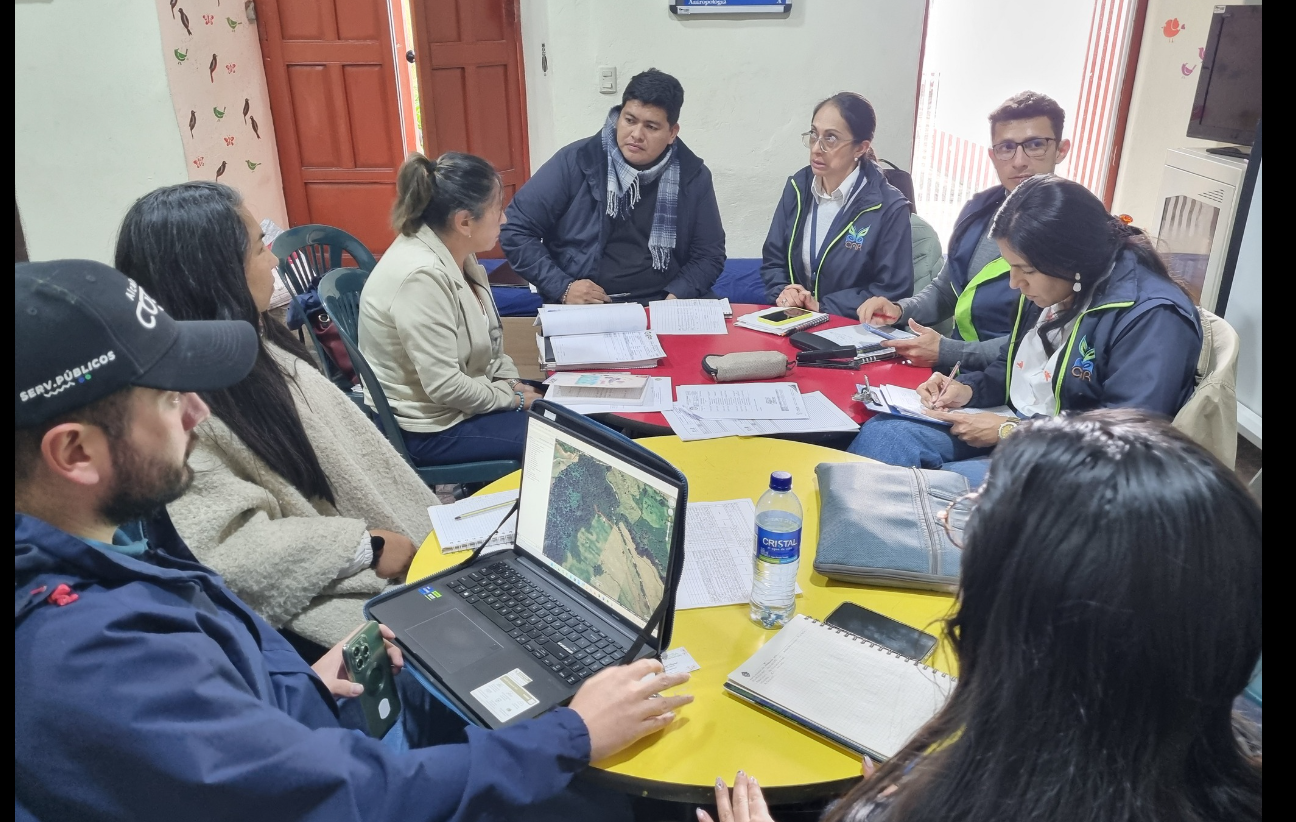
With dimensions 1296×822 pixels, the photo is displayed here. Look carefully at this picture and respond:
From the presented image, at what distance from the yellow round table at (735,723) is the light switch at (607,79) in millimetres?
3423

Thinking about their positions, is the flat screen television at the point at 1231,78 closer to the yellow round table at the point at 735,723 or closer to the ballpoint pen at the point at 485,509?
A: the yellow round table at the point at 735,723

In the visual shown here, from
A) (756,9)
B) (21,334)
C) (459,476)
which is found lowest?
(459,476)

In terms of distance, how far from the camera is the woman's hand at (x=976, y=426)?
212cm

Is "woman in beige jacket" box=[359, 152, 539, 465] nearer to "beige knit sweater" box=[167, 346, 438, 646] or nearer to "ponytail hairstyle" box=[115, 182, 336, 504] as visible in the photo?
"beige knit sweater" box=[167, 346, 438, 646]

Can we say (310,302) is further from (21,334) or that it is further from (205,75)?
(205,75)

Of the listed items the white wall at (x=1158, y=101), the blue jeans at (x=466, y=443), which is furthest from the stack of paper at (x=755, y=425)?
the white wall at (x=1158, y=101)

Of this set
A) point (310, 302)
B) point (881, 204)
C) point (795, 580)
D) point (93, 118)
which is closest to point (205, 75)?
point (93, 118)

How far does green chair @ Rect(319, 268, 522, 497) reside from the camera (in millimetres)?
2174

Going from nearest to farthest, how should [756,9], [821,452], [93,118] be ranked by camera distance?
[821,452], [93,118], [756,9]

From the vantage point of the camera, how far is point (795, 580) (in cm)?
131

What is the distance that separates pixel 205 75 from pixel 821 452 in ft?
14.1

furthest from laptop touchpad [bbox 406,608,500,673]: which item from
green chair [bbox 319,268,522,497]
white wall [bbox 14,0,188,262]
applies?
white wall [bbox 14,0,188,262]

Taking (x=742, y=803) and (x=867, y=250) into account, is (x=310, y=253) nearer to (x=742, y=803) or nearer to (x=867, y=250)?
(x=867, y=250)

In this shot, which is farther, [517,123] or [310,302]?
[517,123]
